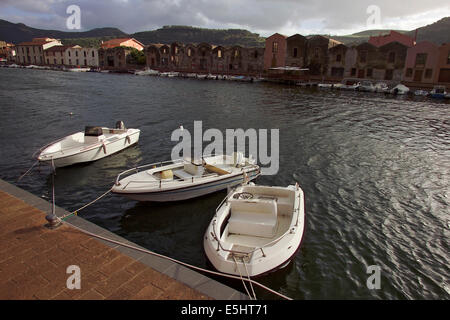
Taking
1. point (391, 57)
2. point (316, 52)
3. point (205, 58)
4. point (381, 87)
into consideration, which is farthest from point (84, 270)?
point (205, 58)

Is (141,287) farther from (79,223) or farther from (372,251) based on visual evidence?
(372,251)

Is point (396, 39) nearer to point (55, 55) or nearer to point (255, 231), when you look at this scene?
point (255, 231)

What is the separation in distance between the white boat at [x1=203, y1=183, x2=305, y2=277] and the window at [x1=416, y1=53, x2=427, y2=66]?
6899cm

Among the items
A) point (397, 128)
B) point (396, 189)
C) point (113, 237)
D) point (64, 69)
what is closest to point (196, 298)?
point (113, 237)

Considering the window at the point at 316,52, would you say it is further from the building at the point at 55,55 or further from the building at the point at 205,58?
the building at the point at 55,55

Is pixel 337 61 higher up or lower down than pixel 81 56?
lower down

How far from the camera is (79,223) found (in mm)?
8523

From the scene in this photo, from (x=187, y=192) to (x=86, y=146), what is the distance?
8339 mm

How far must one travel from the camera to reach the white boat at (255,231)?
7.89 meters

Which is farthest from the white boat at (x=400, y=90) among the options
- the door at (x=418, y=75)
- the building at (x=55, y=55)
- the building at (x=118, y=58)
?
the building at (x=55, y=55)

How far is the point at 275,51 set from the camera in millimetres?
84812

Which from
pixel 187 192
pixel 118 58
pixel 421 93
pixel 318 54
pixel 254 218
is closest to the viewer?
pixel 254 218

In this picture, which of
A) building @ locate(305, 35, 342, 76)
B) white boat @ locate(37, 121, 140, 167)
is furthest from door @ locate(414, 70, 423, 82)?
white boat @ locate(37, 121, 140, 167)

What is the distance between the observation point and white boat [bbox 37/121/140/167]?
16.3 m
